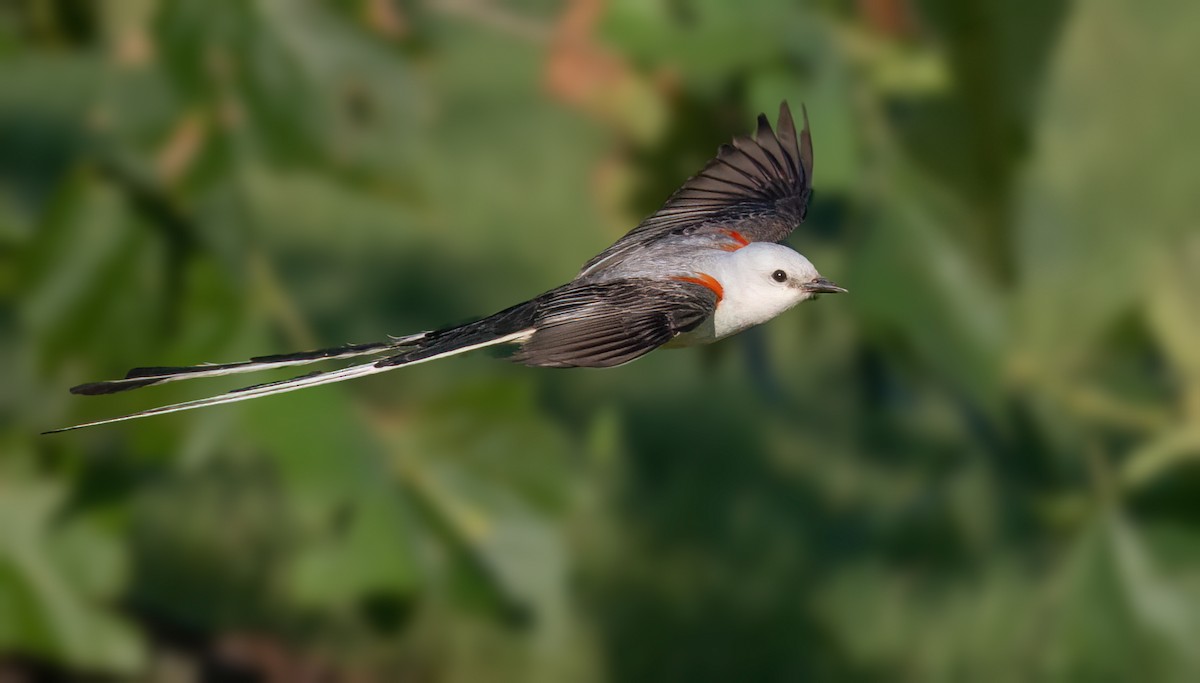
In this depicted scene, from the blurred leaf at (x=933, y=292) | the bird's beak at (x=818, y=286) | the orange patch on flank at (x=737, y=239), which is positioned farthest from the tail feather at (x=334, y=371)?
the blurred leaf at (x=933, y=292)

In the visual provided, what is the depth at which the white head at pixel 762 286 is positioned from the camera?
2.45 metres

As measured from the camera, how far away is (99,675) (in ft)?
15.2

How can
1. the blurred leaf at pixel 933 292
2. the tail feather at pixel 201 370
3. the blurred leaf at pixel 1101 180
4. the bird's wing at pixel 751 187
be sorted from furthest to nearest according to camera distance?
1. the blurred leaf at pixel 1101 180
2. the blurred leaf at pixel 933 292
3. the bird's wing at pixel 751 187
4. the tail feather at pixel 201 370

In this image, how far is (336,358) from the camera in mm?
2223

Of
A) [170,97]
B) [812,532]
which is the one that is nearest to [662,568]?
[812,532]

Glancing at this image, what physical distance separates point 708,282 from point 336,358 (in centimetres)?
62

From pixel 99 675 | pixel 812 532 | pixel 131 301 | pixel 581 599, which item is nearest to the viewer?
pixel 131 301

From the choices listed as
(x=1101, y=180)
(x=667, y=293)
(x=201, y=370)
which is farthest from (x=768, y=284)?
(x=1101, y=180)

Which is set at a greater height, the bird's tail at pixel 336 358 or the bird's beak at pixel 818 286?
the bird's beak at pixel 818 286

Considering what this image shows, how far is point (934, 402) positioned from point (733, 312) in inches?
125

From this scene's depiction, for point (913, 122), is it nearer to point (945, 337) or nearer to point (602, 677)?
point (945, 337)

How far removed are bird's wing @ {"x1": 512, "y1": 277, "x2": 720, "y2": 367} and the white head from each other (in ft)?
0.11

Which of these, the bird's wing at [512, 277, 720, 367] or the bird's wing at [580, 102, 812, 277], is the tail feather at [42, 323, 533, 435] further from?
the bird's wing at [580, 102, 812, 277]

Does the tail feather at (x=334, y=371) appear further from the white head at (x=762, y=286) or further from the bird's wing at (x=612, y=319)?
the white head at (x=762, y=286)
